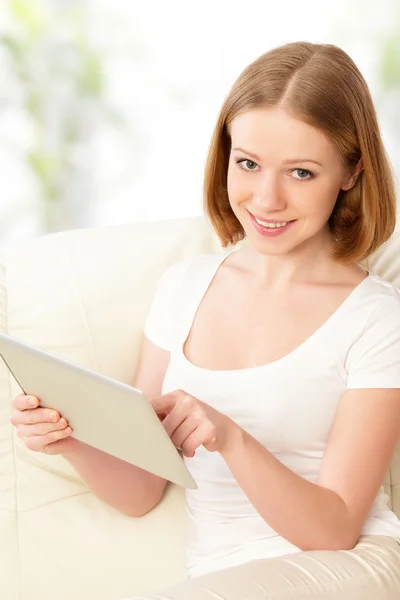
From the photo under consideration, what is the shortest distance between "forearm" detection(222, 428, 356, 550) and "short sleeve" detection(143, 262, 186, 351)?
0.35m

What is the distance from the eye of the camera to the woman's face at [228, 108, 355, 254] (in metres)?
1.42

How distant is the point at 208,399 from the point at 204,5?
171 centimetres

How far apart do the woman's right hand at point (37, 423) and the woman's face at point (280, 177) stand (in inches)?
16.2

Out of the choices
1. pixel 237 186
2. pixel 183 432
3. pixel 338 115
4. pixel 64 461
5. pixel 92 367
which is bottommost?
pixel 64 461

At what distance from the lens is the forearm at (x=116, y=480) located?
1.52 m

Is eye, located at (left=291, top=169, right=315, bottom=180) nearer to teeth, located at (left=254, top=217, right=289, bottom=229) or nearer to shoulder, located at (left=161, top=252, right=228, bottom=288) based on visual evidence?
teeth, located at (left=254, top=217, right=289, bottom=229)

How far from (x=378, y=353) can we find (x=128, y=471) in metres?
0.44

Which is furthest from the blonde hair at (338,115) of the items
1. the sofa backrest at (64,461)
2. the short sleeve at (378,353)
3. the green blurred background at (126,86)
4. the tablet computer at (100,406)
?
the green blurred background at (126,86)

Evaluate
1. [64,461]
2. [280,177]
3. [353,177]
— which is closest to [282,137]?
[280,177]

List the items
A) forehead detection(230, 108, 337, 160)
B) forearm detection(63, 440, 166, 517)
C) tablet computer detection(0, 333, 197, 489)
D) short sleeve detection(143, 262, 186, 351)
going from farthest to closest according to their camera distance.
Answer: short sleeve detection(143, 262, 186, 351)
forearm detection(63, 440, 166, 517)
forehead detection(230, 108, 337, 160)
tablet computer detection(0, 333, 197, 489)

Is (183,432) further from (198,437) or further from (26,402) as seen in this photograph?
(26,402)

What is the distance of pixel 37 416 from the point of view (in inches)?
53.3

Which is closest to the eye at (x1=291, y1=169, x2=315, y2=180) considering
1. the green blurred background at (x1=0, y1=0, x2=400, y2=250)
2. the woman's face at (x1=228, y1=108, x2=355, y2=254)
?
the woman's face at (x1=228, y1=108, x2=355, y2=254)

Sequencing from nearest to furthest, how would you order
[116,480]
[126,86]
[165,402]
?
1. [165,402]
2. [116,480]
3. [126,86]
